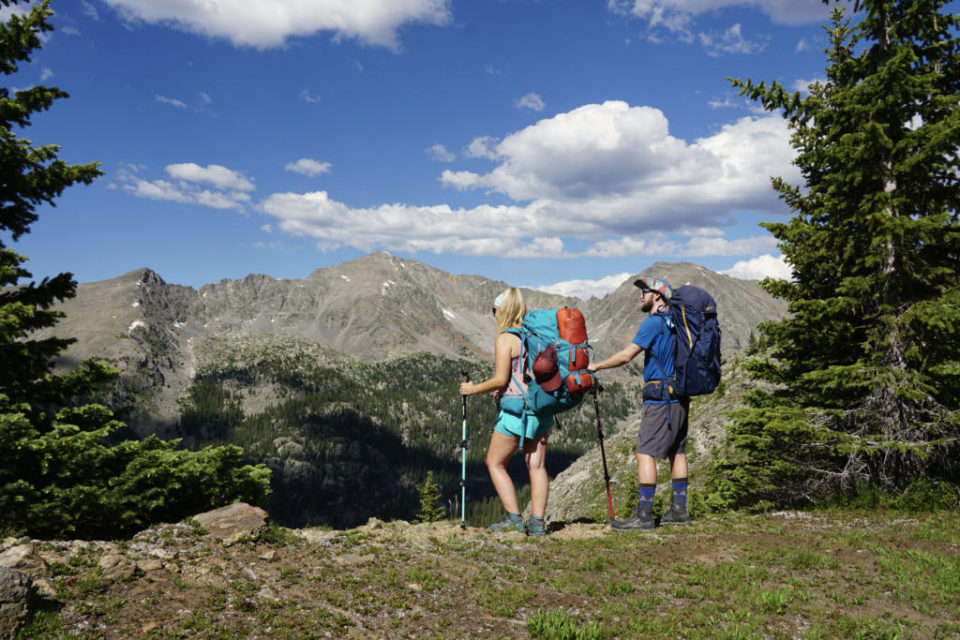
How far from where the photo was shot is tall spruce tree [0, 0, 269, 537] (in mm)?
6801

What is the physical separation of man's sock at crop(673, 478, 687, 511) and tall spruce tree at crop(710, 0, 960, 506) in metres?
3.01

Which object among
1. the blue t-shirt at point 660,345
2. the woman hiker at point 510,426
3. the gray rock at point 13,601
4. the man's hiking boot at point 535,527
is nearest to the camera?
the gray rock at point 13,601

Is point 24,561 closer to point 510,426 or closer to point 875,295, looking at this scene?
point 510,426

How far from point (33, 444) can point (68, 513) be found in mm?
1057

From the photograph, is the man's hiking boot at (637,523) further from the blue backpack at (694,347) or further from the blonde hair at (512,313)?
the blonde hair at (512,313)

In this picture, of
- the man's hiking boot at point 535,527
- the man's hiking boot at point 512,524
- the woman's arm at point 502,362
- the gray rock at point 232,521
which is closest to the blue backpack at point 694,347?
the woman's arm at point 502,362

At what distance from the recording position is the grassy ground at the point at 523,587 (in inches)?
200

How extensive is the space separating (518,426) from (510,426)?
14 centimetres

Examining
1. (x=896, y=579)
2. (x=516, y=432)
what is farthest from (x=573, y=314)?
(x=896, y=579)

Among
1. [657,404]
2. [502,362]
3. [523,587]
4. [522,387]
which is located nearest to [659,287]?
[657,404]

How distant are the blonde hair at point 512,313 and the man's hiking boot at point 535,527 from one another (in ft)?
11.7

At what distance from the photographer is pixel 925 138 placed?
10.7 metres

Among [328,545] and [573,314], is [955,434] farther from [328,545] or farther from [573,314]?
[328,545]

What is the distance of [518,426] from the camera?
841 cm
